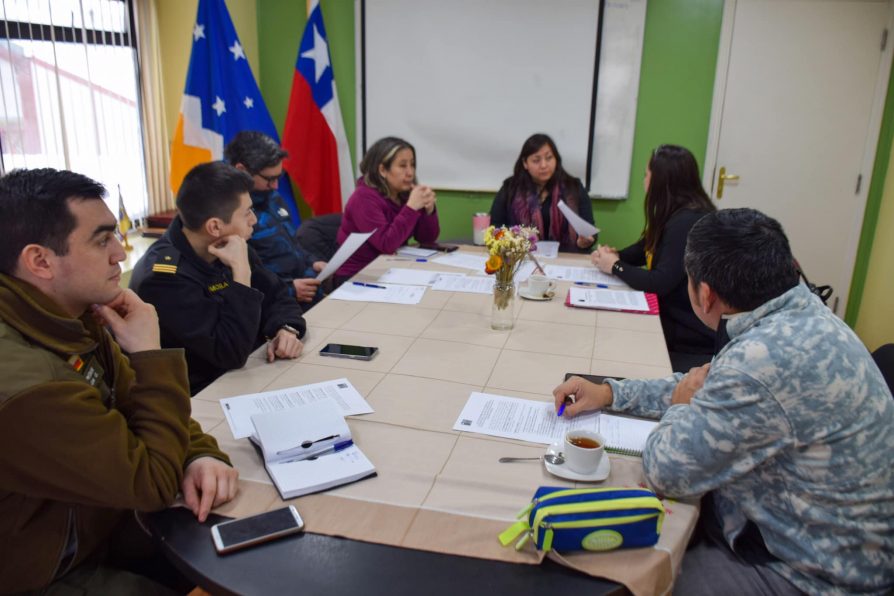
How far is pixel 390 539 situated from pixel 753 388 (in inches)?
26.6

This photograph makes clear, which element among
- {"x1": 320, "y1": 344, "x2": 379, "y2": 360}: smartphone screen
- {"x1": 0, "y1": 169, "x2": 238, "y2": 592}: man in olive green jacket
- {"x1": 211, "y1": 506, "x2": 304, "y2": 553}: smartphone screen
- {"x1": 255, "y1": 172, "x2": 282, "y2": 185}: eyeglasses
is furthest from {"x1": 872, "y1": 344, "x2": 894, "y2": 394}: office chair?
{"x1": 255, "y1": 172, "x2": 282, "y2": 185}: eyeglasses

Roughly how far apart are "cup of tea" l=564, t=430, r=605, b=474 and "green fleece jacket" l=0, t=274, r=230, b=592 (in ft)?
2.27

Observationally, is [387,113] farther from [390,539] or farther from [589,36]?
[390,539]

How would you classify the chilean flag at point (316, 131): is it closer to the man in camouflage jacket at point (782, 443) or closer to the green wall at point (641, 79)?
the green wall at point (641, 79)

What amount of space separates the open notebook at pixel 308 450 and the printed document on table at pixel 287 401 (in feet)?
0.22

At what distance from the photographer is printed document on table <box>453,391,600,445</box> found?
1.44m

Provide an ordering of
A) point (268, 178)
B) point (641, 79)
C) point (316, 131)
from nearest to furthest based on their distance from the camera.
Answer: point (268, 178)
point (641, 79)
point (316, 131)

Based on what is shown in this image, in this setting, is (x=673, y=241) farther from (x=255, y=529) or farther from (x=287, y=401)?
(x=255, y=529)

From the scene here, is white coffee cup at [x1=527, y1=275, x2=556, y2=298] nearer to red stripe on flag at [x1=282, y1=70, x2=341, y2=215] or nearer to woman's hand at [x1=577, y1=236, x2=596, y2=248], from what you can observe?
woman's hand at [x1=577, y1=236, x2=596, y2=248]

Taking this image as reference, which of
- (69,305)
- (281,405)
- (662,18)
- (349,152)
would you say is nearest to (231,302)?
(281,405)

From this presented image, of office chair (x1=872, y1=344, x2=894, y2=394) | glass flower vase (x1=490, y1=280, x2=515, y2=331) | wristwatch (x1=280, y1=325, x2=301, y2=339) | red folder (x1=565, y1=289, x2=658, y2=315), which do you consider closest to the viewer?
office chair (x1=872, y1=344, x2=894, y2=394)

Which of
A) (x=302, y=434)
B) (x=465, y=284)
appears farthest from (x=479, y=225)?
(x=302, y=434)

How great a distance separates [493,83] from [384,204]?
1477 mm

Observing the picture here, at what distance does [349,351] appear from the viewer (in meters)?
1.88
